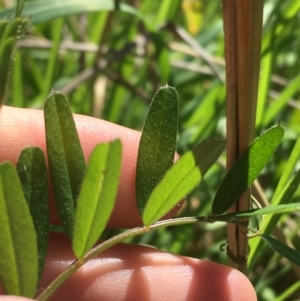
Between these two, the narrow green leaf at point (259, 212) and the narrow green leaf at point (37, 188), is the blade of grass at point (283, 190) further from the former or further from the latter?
the narrow green leaf at point (37, 188)

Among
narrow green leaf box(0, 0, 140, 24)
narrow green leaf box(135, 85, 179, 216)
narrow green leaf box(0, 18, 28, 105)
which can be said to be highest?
narrow green leaf box(0, 0, 140, 24)

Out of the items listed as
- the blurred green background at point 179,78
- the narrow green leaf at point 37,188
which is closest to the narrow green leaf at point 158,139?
the narrow green leaf at point 37,188

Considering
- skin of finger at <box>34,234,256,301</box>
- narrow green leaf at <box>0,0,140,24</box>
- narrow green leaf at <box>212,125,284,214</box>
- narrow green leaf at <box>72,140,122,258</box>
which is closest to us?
narrow green leaf at <box>72,140,122,258</box>

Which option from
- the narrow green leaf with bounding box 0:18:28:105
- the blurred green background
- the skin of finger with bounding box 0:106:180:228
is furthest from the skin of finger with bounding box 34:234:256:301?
the narrow green leaf with bounding box 0:18:28:105

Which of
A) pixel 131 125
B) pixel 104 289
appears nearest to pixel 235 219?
pixel 104 289

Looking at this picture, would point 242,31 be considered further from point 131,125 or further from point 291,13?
point 131,125

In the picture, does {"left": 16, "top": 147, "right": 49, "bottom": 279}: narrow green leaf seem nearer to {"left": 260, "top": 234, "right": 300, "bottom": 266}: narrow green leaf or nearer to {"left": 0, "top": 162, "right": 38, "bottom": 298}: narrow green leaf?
{"left": 0, "top": 162, "right": 38, "bottom": 298}: narrow green leaf
